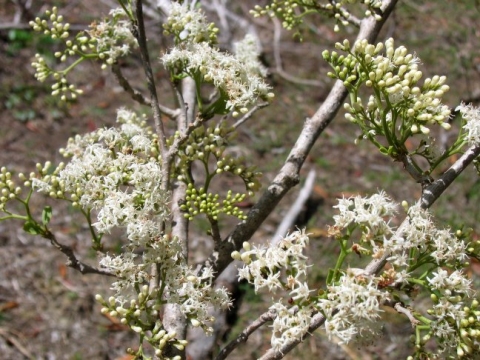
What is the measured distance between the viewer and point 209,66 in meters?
1.79

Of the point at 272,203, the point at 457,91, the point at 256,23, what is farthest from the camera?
the point at 256,23

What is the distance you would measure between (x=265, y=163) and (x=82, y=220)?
2263mm

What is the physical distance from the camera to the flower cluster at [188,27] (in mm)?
1992

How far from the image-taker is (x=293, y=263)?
1.53m

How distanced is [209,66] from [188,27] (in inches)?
10.6

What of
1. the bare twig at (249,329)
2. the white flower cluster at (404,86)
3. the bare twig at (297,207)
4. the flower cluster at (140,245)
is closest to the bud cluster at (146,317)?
the flower cluster at (140,245)

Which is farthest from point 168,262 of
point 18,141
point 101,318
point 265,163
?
point 18,141

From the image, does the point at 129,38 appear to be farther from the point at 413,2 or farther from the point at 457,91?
the point at 413,2

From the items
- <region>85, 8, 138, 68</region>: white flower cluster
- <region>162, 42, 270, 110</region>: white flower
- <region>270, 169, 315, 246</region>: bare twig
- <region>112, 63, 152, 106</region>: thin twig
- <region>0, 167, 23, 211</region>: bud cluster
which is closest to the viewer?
<region>162, 42, 270, 110</region>: white flower

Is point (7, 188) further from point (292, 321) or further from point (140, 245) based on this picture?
point (292, 321)

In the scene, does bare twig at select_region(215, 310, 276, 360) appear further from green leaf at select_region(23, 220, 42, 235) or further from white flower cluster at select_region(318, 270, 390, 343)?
green leaf at select_region(23, 220, 42, 235)

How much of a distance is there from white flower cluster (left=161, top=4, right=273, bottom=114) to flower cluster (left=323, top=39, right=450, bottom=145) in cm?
29

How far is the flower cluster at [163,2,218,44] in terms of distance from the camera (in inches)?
78.4

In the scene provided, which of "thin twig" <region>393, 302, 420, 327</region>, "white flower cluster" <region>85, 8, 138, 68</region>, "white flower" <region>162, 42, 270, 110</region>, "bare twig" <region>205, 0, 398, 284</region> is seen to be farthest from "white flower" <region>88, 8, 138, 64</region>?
"thin twig" <region>393, 302, 420, 327</region>
